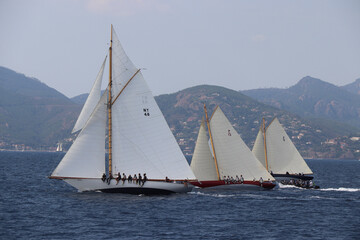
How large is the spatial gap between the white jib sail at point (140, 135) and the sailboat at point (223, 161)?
563 inches

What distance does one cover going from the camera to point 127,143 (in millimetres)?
67625

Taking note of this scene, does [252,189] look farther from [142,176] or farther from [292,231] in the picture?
[292,231]

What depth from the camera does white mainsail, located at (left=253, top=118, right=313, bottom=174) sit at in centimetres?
10614

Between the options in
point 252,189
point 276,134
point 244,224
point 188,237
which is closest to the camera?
point 188,237

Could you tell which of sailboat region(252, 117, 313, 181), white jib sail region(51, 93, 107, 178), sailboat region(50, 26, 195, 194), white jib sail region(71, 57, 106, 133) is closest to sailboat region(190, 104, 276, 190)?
sailboat region(50, 26, 195, 194)

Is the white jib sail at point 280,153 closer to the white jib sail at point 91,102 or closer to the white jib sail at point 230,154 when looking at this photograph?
the white jib sail at point 230,154

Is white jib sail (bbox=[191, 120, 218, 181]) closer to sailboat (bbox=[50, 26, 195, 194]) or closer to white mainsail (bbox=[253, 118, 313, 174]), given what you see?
sailboat (bbox=[50, 26, 195, 194])

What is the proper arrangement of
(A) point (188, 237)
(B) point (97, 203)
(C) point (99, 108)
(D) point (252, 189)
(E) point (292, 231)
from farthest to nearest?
(D) point (252, 189), (C) point (99, 108), (B) point (97, 203), (E) point (292, 231), (A) point (188, 237)

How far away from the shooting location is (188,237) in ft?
148

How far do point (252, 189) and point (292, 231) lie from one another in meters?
35.1

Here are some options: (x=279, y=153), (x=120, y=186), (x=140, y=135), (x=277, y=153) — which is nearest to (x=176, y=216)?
(x=120, y=186)

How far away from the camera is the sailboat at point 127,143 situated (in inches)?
2606

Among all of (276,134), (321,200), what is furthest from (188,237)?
(276,134)

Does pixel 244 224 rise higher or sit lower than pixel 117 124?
lower
